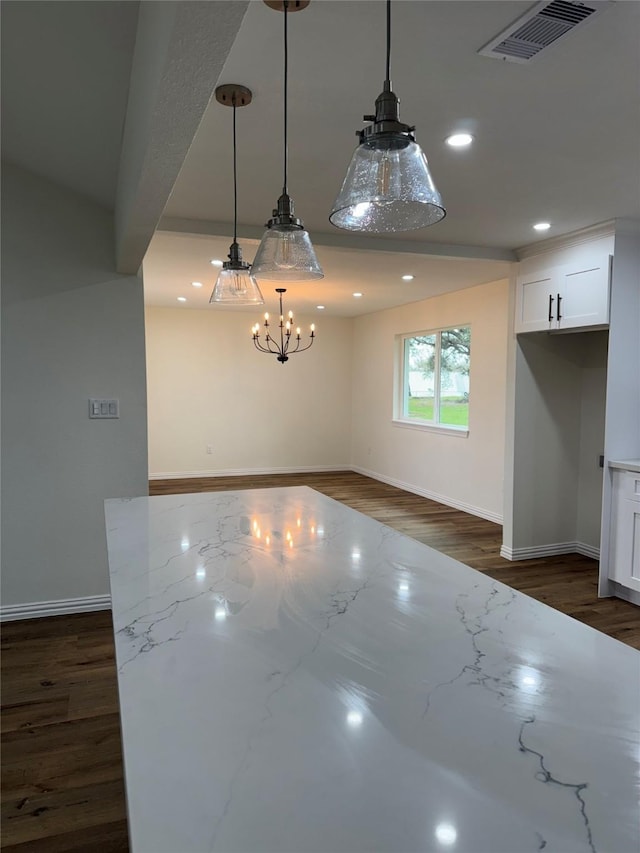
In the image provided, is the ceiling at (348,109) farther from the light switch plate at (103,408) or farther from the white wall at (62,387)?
the light switch plate at (103,408)

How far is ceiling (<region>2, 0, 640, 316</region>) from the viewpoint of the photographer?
166 cm

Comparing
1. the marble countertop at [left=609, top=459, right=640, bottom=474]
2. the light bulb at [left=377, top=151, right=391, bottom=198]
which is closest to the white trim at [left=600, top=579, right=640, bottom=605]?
the marble countertop at [left=609, top=459, right=640, bottom=474]

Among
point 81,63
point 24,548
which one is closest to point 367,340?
point 24,548

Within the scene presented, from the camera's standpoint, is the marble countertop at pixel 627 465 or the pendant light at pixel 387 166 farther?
the marble countertop at pixel 627 465

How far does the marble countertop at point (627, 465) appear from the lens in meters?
3.56

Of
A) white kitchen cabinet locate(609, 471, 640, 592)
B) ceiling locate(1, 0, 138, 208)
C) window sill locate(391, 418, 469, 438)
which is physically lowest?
white kitchen cabinet locate(609, 471, 640, 592)

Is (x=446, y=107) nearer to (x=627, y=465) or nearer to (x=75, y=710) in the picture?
(x=627, y=465)

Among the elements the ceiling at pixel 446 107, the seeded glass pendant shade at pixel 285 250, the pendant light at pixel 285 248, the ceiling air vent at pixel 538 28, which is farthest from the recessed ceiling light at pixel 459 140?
the seeded glass pendant shade at pixel 285 250

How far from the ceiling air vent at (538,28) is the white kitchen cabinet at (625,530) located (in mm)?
2705

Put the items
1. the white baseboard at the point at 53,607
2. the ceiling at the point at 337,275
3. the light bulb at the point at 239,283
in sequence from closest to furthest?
the light bulb at the point at 239,283 → the white baseboard at the point at 53,607 → the ceiling at the point at 337,275

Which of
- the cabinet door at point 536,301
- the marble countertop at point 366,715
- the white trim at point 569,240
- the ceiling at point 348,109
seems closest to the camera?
the marble countertop at point 366,715

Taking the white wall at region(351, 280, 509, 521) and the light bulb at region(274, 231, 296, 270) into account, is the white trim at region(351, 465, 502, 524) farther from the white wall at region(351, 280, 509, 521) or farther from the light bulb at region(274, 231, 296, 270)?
the light bulb at region(274, 231, 296, 270)

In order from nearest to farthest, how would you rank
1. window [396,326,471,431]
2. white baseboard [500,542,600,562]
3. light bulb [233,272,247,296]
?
light bulb [233,272,247,296]
white baseboard [500,542,600,562]
window [396,326,471,431]

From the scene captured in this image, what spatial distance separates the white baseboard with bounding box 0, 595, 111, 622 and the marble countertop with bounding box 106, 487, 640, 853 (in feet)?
7.42
